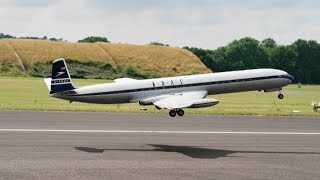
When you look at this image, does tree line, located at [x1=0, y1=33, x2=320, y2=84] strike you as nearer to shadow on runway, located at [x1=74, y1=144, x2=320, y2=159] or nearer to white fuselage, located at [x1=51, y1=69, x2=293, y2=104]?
white fuselage, located at [x1=51, y1=69, x2=293, y2=104]

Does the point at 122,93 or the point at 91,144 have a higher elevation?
the point at 122,93

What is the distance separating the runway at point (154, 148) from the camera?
66.7 feet

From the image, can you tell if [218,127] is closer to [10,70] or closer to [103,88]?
[103,88]

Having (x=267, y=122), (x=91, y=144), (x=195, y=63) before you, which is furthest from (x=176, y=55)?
(x=91, y=144)

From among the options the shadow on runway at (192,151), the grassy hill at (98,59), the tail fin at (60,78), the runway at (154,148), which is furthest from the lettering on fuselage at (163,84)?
the grassy hill at (98,59)

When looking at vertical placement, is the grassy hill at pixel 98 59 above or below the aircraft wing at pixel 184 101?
above

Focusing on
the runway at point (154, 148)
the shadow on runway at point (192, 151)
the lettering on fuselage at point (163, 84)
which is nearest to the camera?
the runway at point (154, 148)

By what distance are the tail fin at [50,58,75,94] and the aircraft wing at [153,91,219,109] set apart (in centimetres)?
649

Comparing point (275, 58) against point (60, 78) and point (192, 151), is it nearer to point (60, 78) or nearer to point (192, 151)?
point (60, 78)

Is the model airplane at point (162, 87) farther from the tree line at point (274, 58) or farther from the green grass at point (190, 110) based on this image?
the tree line at point (274, 58)

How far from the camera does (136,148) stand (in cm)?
2659

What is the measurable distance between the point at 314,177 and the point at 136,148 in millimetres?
9379

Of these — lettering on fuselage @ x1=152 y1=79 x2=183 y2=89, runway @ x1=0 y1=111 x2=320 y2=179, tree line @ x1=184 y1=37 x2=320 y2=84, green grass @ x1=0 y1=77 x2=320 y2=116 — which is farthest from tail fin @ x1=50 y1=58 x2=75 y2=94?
tree line @ x1=184 y1=37 x2=320 y2=84

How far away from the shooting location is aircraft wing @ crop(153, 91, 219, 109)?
35284 millimetres
